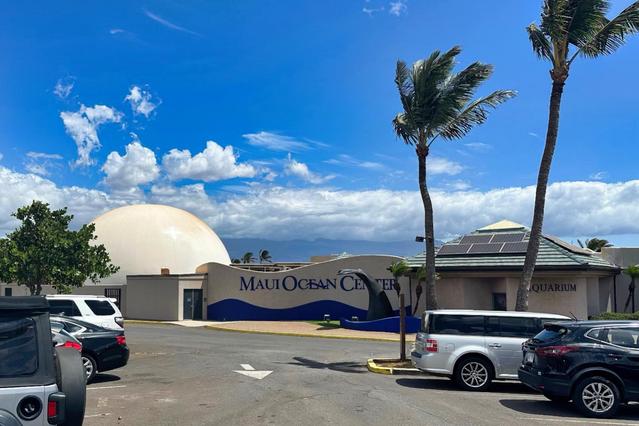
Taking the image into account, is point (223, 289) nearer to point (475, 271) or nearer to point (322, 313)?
point (322, 313)

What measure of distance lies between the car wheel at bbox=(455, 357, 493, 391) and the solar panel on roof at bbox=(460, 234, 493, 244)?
18.2m

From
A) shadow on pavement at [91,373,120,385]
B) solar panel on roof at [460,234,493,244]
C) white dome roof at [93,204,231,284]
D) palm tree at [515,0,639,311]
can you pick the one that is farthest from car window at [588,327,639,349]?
white dome roof at [93,204,231,284]

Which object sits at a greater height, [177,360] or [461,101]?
[461,101]

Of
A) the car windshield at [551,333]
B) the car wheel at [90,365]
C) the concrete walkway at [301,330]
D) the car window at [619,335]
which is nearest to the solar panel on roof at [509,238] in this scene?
the concrete walkway at [301,330]

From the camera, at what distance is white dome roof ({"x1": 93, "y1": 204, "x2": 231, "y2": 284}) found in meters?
49.5

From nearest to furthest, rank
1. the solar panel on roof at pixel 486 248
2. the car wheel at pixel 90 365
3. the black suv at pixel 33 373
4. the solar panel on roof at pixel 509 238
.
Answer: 1. the black suv at pixel 33 373
2. the car wheel at pixel 90 365
3. the solar panel on roof at pixel 486 248
4. the solar panel on roof at pixel 509 238

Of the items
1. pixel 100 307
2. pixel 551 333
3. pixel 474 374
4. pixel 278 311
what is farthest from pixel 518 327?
pixel 278 311

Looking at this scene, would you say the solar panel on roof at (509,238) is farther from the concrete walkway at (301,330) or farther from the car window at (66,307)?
the car window at (66,307)

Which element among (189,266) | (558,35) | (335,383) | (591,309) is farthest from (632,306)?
(189,266)

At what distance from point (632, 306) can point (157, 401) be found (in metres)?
26.2

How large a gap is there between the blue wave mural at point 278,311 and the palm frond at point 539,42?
2137cm

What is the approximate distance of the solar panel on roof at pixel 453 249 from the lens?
1198 inches

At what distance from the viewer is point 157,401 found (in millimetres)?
11102

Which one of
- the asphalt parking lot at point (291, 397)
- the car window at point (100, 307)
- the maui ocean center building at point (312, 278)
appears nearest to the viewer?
the asphalt parking lot at point (291, 397)
